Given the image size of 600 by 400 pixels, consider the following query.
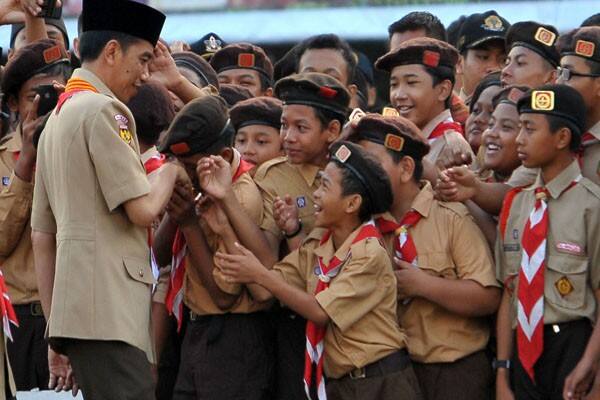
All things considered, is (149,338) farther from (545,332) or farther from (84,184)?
(545,332)

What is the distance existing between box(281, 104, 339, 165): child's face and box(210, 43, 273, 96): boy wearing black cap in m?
2.03

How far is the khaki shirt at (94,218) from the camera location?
518cm

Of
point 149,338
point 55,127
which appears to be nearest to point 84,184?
point 55,127

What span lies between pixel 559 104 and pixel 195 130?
4.93ft

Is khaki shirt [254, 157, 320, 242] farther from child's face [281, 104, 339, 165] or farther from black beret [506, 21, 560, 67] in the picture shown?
black beret [506, 21, 560, 67]

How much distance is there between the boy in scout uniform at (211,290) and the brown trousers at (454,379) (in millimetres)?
719

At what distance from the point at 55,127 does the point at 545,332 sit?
2117 mm

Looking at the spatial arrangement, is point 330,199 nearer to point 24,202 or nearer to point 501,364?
point 501,364

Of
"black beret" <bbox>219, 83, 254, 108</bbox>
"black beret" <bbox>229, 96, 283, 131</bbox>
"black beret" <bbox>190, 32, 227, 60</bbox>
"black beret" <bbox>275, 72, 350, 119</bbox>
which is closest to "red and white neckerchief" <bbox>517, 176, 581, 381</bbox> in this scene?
"black beret" <bbox>275, 72, 350, 119</bbox>

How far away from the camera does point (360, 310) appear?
5.61 metres

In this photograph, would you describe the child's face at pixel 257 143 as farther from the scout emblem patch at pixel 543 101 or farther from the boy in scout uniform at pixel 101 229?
the scout emblem patch at pixel 543 101

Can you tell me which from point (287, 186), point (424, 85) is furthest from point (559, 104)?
point (287, 186)

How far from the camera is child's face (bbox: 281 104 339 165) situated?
615 centimetres

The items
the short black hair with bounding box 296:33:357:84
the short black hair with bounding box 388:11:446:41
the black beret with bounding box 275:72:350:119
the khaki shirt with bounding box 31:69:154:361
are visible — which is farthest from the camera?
the short black hair with bounding box 388:11:446:41
